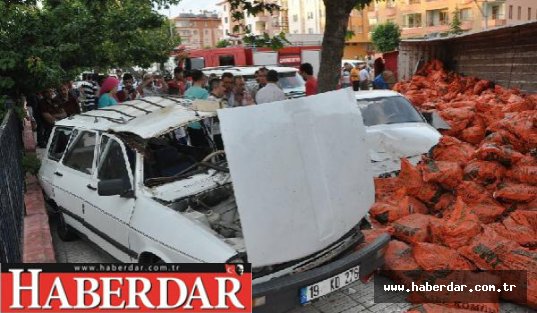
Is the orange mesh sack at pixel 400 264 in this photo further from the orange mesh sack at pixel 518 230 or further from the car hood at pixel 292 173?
the orange mesh sack at pixel 518 230

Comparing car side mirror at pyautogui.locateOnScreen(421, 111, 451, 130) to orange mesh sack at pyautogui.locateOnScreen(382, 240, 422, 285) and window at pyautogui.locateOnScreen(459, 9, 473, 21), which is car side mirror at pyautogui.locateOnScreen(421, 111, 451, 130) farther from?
window at pyautogui.locateOnScreen(459, 9, 473, 21)

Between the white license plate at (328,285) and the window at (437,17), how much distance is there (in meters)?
49.2

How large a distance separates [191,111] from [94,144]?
3.61 ft

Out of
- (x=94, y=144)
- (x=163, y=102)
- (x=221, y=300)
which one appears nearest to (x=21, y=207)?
(x=94, y=144)

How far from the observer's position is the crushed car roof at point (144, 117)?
169 inches

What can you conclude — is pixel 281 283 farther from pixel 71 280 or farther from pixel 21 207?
pixel 21 207

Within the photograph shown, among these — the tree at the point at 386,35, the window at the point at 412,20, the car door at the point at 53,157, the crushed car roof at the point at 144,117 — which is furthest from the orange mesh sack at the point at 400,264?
the window at the point at 412,20

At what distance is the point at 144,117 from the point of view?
467 centimetres

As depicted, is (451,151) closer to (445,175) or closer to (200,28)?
(445,175)

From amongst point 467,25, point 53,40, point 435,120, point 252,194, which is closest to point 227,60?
point 53,40

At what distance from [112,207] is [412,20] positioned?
52.2 meters

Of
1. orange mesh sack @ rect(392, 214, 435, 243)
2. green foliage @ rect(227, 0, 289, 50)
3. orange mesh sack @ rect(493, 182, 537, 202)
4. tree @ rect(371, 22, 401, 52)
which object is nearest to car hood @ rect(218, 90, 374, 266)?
orange mesh sack @ rect(392, 214, 435, 243)

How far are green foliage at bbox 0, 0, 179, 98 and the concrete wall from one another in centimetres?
897

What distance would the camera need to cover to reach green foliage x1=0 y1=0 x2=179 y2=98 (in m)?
7.26
